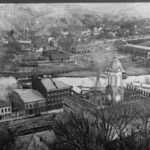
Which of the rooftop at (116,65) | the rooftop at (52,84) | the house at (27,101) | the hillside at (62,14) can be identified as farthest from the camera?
the rooftop at (116,65)

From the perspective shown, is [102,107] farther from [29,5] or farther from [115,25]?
[29,5]

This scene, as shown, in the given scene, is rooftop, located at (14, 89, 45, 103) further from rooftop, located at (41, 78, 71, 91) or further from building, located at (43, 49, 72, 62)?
building, located at (43, 49, 72, 62)

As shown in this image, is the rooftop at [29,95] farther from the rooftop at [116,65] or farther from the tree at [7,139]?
the rooftop at [116,65]

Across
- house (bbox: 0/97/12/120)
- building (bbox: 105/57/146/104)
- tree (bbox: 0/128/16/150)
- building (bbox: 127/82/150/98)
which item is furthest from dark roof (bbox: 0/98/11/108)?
building (bbox: 127/82/150/98)

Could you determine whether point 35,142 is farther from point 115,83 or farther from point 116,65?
point 116,65

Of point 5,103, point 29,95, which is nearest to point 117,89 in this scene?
point 29,95

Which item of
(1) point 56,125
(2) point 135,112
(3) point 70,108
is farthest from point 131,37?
(1) point 56,125

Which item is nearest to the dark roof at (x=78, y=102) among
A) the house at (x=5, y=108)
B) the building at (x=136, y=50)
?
the house at (x=5, y=108)
